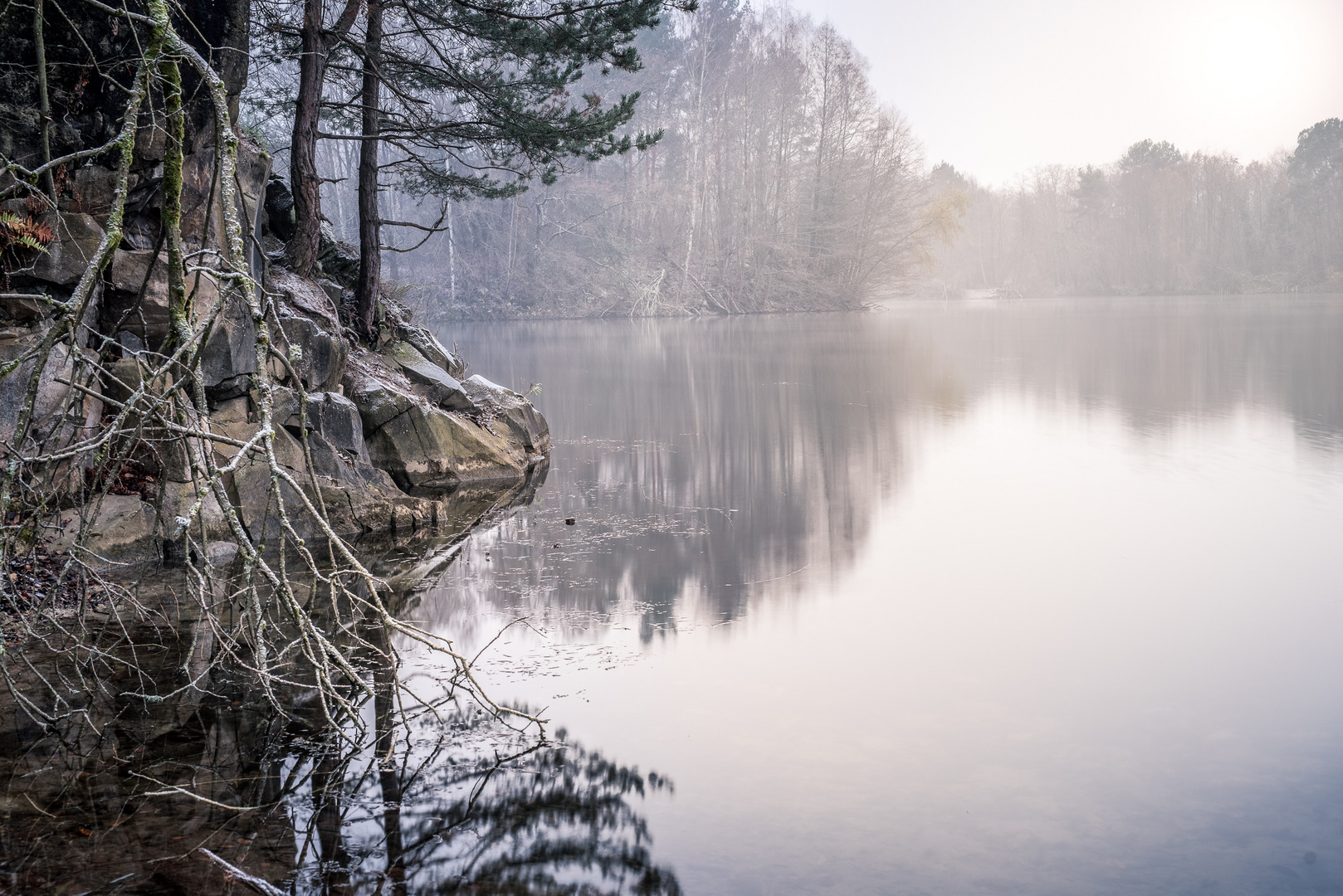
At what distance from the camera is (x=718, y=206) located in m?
52.5

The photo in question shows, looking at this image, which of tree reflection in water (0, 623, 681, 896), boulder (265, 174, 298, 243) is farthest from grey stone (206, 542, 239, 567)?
boulder (265, 174, 298, 243)

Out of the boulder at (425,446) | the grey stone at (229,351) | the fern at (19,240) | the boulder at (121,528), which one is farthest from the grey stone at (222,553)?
the boulder at (425,446)

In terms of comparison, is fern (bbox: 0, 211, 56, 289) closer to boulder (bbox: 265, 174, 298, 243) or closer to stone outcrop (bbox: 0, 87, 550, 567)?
stone outcrop (bbox: 0, 87, 550, 567)

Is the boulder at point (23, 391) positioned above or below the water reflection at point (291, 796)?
above

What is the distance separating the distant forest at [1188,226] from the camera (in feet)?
221

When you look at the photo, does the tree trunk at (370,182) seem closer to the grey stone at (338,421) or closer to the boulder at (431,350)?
the boulder at (431,350)

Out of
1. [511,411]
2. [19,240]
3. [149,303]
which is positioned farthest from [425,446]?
[19,240]

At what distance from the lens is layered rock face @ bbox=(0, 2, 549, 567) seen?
282 inches

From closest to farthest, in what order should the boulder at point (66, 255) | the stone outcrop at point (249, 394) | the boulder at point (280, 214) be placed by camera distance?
the stone outcrop at point (249, 394), the boulder at point (66, 255), the boulder at point (280, 214)

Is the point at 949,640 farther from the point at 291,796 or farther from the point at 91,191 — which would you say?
the point at 91,191

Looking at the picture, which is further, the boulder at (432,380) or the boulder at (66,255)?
the boulder at (432,380)

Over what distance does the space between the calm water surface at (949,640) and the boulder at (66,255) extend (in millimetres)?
3795

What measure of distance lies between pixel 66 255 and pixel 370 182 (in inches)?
225

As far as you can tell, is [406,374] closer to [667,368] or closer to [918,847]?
[918,847]
